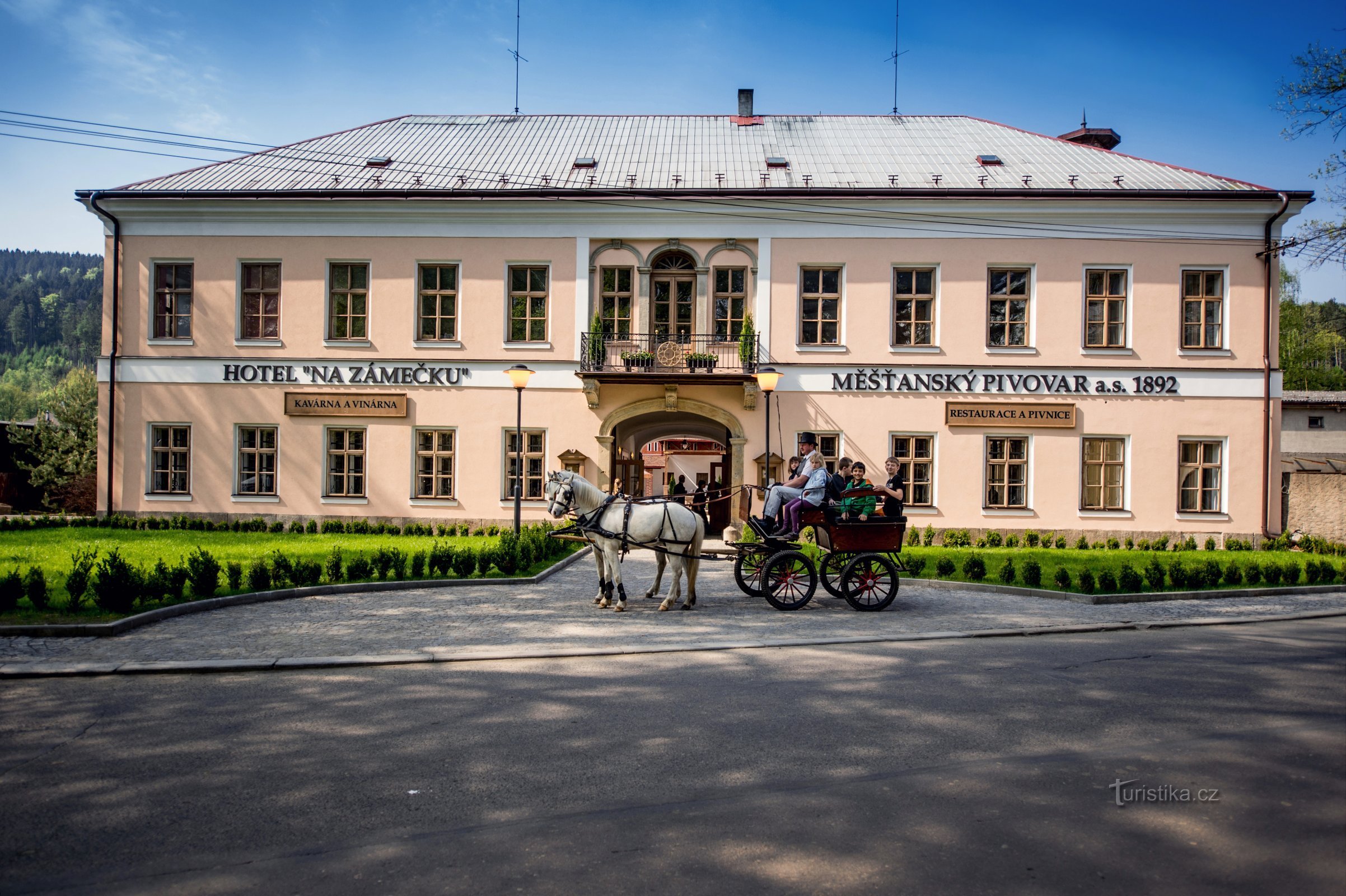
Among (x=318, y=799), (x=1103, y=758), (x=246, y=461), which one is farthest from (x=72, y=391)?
(x=1103, y=758)

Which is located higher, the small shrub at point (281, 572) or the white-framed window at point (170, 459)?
the white-framed window at point (170, 459)

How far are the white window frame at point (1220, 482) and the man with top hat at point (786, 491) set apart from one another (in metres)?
16.4

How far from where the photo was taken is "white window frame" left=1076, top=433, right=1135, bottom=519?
23391 mm

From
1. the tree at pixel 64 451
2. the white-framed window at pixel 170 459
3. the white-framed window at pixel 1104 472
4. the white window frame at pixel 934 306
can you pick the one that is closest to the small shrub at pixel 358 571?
the white-framed window at pixel 170 459

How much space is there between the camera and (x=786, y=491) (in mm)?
11805

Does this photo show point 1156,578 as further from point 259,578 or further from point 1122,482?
point 259,578

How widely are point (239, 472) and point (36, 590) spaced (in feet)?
48.7

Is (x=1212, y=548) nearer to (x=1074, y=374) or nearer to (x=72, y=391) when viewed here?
(x=1074, y=374)

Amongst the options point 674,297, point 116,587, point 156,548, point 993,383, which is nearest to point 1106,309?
point 993,383

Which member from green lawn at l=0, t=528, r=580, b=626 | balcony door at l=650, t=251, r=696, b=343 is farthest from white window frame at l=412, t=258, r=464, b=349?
balcony door at l=650, t=251, r=696, b=343

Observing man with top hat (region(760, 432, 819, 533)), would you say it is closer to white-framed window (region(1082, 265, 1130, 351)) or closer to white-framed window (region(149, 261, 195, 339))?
white-framed window (region(1082, 265, 1130, 351))

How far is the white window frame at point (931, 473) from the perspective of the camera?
2355cm

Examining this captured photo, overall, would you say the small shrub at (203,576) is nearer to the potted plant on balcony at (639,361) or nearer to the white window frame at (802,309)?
the potted plant on balcony at (639,361)

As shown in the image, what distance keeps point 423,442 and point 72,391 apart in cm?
1868
